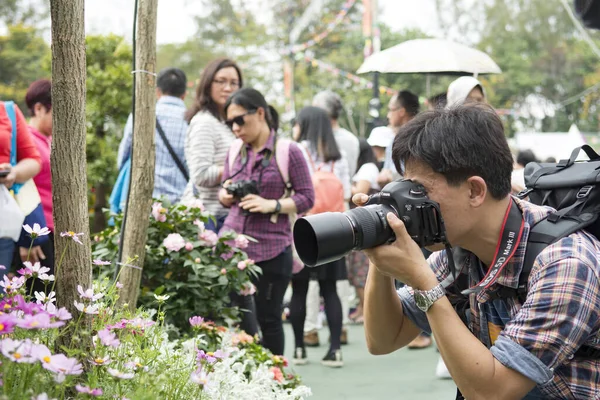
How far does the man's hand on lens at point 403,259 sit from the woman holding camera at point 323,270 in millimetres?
3321

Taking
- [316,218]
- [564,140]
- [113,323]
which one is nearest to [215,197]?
[113,323]

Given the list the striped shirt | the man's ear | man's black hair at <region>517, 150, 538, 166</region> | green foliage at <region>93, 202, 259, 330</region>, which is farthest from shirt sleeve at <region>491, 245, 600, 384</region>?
man's black hair at <region>517, 150, 538, 166</region>

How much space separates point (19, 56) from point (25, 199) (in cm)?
2979

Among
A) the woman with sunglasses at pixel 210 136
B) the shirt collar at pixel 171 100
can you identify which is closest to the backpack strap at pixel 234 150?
the woman with sunglasses at pixel 210 136

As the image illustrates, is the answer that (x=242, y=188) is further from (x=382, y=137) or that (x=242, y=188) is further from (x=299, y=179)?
(x=382, y=137)

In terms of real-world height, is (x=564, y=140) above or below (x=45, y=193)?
below

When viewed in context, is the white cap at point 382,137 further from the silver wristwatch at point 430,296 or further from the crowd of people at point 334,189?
the silver wristwatch at point 430,296

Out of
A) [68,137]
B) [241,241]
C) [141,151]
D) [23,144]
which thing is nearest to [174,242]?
[241,241]

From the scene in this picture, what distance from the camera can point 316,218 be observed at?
2.00m

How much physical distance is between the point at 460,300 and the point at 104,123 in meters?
7.07

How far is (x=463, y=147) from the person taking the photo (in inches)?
82.0

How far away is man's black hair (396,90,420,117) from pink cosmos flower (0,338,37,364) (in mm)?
4398

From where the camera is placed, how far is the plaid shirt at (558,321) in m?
1.94

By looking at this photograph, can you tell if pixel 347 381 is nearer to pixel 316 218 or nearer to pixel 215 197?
pixel 215 197
